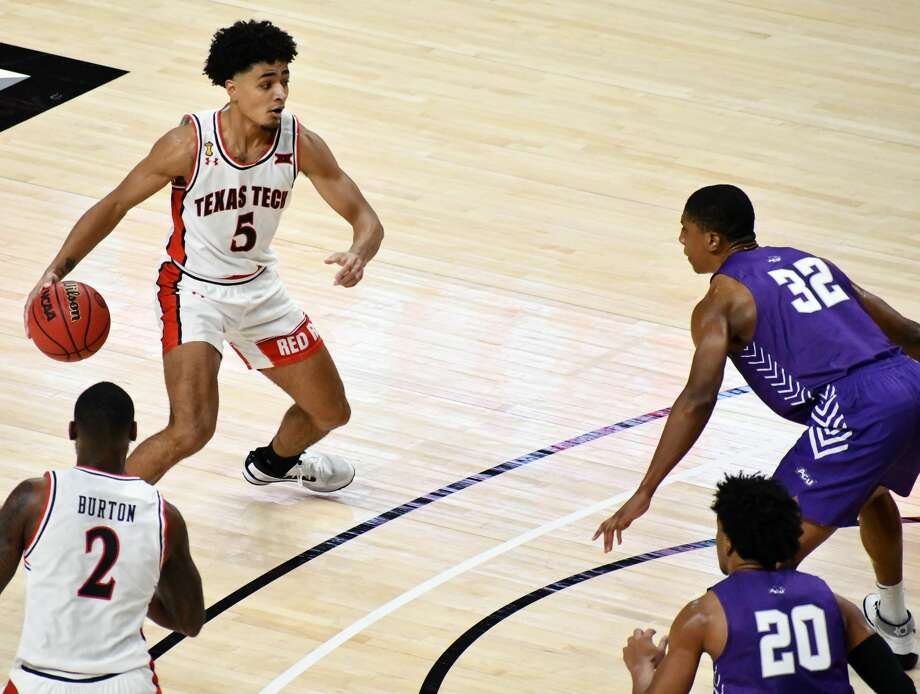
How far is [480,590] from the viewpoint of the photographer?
6.91 metres

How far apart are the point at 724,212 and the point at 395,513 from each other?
2.23 m

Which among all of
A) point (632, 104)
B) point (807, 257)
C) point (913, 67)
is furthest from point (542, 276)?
point (913, 67)

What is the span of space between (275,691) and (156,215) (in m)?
4.96

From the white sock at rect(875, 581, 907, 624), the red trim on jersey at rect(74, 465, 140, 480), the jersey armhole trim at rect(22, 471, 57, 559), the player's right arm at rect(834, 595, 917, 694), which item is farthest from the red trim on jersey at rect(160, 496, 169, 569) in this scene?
the white sock at rect(875, 581, 907, 624)

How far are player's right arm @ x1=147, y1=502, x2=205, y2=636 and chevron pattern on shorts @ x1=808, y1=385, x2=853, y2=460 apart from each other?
89.3 inches

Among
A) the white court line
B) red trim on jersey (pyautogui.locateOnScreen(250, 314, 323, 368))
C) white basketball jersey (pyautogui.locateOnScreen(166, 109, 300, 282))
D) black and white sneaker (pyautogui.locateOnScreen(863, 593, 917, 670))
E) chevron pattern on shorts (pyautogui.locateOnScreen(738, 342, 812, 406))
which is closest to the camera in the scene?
chevron pattern on shorts (pyautogui.locateOnScreen(738, 342, 812, 406))

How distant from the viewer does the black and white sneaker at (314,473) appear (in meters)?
7.52

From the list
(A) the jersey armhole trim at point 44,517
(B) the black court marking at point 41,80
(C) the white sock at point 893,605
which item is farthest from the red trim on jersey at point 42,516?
(B) the black court marking at point 41,80

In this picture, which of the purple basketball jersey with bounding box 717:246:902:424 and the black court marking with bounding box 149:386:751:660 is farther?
the black court marking with bounding box 149:386:751:660

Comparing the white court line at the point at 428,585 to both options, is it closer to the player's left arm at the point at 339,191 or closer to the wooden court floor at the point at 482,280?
the wooden court floor at the point at 482,280

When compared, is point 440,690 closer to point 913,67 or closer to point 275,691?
point 275,691

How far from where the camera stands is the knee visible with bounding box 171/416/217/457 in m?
6.62

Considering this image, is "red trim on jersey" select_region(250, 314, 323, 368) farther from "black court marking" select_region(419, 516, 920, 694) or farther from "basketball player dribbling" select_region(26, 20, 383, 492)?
"black court marking" select_region(419, 516, 920, 694)

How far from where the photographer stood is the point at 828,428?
5.91 m
